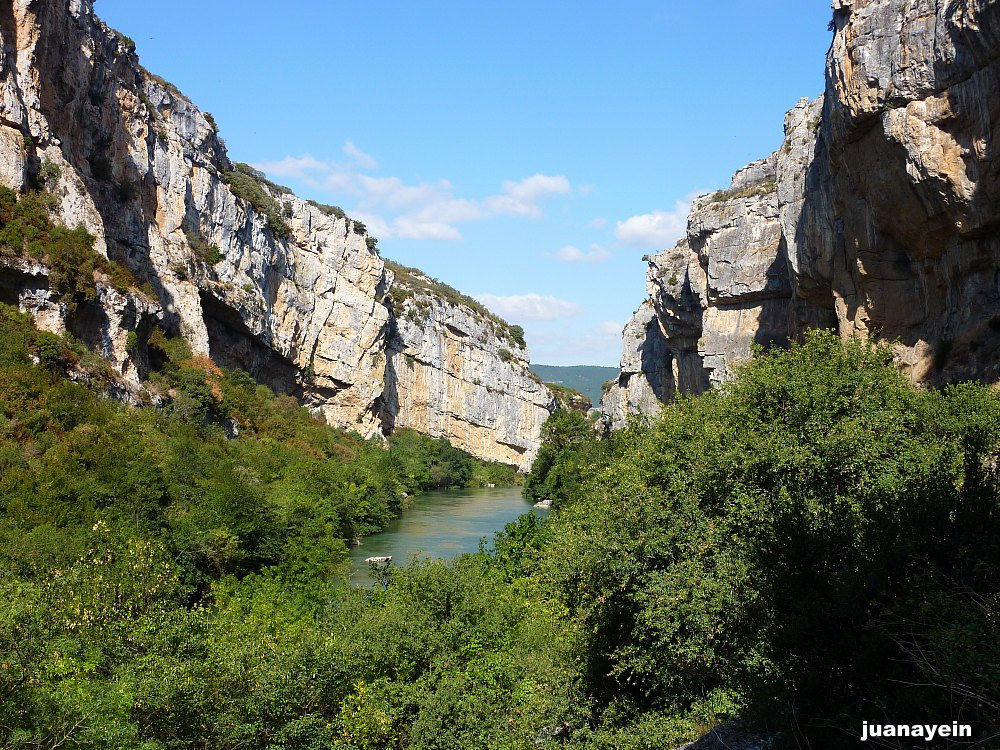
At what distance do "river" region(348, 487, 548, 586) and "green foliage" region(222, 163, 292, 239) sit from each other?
23.2 m

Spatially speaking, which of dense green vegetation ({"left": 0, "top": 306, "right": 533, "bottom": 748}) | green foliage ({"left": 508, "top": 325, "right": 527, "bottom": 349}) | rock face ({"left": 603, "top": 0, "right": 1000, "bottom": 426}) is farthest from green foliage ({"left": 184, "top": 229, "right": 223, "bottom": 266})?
green foliage ({"left": 508, "top": 325, "right": 527, "bottom": 349})

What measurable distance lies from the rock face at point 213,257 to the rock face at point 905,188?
26208 millimetres

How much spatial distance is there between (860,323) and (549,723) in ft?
59.0

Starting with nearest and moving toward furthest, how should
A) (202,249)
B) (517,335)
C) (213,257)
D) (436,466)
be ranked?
(202,249)
(213,257)
(436,466)
(517,335)

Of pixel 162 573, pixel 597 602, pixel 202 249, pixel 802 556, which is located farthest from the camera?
pixel 202 249

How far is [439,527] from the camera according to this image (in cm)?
4238

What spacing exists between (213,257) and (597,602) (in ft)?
134

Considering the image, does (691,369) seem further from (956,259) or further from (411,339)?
(411,339)

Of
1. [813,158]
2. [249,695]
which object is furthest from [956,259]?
[249,695]

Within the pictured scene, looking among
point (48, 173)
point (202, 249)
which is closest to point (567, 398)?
point (202, 249)

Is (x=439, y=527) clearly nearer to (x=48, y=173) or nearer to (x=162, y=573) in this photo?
(x=162, y=573)

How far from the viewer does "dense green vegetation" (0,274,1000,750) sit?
26.5ft

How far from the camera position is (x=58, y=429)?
75.2ft

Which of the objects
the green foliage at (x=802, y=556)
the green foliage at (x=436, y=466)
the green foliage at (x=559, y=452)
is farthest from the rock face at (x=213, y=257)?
the green foliage at (x=802, y=556)
